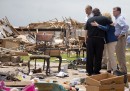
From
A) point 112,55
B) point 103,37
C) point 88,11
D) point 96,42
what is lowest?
point 112,55

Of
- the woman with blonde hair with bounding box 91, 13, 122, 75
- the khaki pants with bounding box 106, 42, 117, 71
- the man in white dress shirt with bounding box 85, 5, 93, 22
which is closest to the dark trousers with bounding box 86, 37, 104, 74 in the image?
the woman with blonde hair with bounding box 91, 13, 122, 75

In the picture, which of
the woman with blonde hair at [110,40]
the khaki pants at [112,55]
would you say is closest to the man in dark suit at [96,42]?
the woman with blonde hair at [110,40]

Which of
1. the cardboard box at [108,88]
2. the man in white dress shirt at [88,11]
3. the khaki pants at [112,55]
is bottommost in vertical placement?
the cardboard box at [108,88]

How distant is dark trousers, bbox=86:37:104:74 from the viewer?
1312 cm

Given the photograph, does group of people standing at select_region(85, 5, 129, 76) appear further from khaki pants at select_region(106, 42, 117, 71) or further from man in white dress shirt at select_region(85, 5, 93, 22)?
man in white dress shirt at select_region(85, 5, 93, 22)

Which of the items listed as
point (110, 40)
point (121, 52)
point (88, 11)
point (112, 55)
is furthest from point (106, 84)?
point (88, 11)

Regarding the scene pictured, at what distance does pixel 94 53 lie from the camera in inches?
526

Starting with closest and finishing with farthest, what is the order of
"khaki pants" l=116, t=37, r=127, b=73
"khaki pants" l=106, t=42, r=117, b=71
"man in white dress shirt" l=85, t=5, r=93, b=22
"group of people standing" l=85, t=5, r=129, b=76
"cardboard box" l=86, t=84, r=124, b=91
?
"cardboard box" l=86, t=84, r=124, b=91
"group of people standing" l=85, t=5, r=129, b=76
"khaki pants" l=116, t=37, r=127, b=73
"khaki pants" l=106, t=42, r=117, b=71
"man in white dress shirt" l=85, t=5, r=93, b=22

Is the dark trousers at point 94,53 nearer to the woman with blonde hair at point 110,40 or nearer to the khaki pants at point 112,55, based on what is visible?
the woman with blonde hair at point 110,40

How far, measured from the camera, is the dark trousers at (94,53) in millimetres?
13117

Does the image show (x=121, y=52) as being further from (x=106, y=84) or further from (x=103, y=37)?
(x=106, y=84)

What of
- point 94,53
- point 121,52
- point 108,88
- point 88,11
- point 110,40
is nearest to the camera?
point 108,88

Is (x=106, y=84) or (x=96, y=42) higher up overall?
(x=96, y=42)

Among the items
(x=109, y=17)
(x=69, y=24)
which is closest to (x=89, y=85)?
(x=109, y=17)
